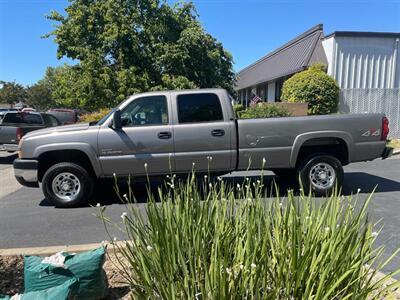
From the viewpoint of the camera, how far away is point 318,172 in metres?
7.20

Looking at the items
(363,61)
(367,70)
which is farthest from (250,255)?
(367,70)

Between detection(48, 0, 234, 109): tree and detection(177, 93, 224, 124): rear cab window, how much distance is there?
11990mm

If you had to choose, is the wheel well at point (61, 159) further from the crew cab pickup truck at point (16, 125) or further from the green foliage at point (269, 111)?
the green foliage at point (269, 111)

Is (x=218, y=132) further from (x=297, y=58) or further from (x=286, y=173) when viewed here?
(x=297, y=58)

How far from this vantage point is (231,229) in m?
2.52

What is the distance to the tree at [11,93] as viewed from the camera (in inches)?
2965

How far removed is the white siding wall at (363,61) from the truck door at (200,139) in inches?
443

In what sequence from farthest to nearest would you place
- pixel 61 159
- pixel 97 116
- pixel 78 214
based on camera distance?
pixel 97 116
pixel 61 159
pixel 78 214

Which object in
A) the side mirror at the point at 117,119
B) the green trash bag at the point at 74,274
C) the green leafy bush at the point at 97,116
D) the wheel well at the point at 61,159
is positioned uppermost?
the side mirror at the point at 117,119

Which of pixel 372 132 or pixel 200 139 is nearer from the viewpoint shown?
pixel 200 139

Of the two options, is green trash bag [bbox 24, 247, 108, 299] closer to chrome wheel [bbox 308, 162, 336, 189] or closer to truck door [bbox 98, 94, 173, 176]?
truck door [bbox 98, 94, 173, 176]

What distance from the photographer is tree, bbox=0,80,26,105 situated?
75.3 m

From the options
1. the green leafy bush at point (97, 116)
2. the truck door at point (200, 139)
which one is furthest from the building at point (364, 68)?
the truck door at point (200, 139)

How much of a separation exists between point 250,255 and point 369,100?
1551cm
